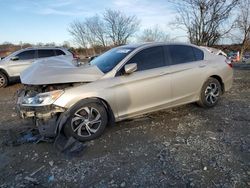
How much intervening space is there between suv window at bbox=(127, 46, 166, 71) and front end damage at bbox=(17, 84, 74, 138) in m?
1.54

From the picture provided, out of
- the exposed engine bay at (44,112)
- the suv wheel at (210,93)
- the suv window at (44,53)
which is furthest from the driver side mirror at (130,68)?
the suv window at (44,53)

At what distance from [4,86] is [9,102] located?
3.40m

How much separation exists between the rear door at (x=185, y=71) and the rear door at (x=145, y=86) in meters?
0.20

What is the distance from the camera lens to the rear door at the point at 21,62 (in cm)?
1084

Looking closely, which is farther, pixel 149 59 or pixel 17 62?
pixel 17 62

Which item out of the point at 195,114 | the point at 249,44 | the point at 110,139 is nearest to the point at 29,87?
the point at 110,139

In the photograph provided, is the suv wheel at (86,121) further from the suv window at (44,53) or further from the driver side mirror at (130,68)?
the suv window at (44,53)

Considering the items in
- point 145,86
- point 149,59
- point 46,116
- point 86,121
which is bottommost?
point 86,121

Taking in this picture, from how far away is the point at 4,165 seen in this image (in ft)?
12.4

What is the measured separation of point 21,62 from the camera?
11.0 m

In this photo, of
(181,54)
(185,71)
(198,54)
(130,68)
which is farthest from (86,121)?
(198,54)

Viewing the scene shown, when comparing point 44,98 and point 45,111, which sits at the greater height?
point 44,98

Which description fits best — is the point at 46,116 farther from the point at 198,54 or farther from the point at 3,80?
the point at 3,80

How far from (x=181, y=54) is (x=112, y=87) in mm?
1943
